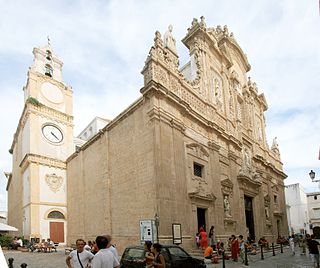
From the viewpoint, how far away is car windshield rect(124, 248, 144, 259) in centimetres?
1032

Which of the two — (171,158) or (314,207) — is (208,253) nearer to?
(171,158)

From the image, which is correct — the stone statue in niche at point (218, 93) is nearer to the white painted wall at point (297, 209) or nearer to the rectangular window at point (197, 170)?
the rectangular window at point (197, 170)

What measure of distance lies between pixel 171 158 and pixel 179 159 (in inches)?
29.5

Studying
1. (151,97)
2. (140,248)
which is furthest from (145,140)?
(140,248)

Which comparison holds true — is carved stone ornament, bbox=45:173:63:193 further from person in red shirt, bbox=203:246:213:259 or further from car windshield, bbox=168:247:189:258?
car windshield, bbox=168:247:189:258

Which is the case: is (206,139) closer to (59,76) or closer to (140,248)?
(140,248)

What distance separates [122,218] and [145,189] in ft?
10.4

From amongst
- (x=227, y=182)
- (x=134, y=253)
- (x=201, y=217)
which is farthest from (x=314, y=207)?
(x=134, y=253)

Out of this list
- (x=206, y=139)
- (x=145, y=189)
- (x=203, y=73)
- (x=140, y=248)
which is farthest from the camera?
(x=203, y=73)

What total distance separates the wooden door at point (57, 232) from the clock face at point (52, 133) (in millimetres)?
7276

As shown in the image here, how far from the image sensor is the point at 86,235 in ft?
79.0

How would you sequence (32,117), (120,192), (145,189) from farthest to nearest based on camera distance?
(32,117) → (120,192) → (145,189)

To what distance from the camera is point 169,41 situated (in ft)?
63.9

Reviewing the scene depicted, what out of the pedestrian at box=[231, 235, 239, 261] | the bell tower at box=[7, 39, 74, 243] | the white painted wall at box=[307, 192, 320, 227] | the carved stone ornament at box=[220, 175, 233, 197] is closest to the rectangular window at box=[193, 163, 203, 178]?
the carved stone ornament at box=[220, 175, 233, 197]
